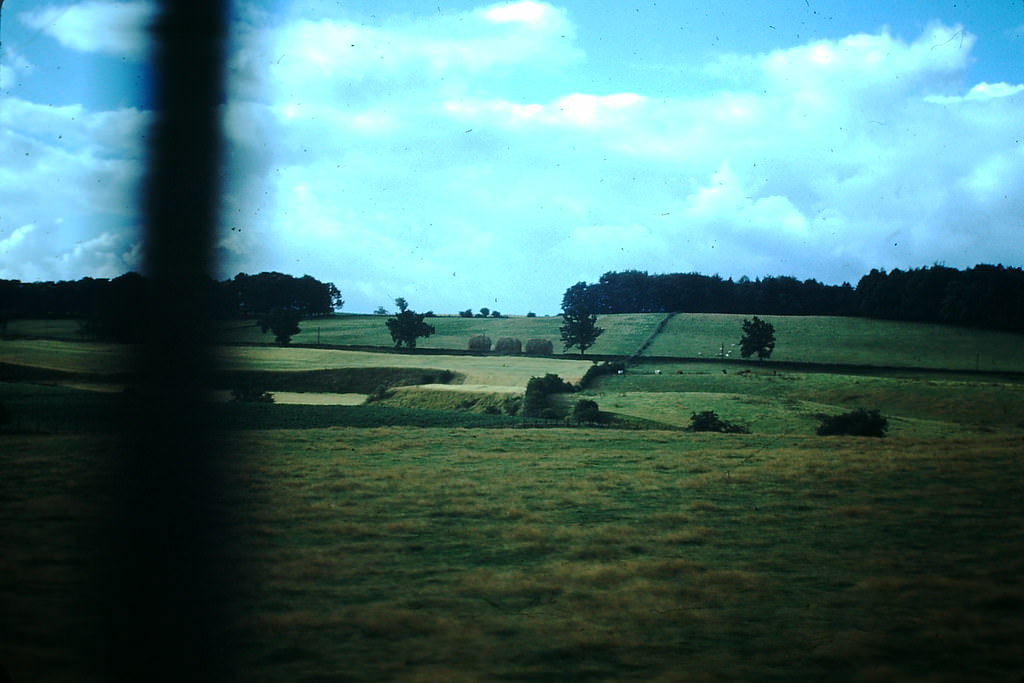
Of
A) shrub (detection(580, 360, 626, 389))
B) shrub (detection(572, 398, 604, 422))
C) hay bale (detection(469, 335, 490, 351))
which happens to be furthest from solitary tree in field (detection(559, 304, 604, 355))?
shrub (detection(572, 398, 604, 422))

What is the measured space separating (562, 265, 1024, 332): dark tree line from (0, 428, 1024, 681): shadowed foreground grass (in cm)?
3617

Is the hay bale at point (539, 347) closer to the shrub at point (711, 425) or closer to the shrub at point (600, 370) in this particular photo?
the shrub at point (600, 370)

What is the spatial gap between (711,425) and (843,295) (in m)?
44.1

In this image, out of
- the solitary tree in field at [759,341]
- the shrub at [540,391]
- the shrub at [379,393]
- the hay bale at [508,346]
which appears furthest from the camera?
the hay bale at [508,346]

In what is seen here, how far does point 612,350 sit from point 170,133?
48532 millimetres

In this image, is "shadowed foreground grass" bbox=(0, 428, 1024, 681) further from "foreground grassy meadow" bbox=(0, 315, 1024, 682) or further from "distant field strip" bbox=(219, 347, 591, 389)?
"distant field strip" bbox=(219, 347, 591, 389)

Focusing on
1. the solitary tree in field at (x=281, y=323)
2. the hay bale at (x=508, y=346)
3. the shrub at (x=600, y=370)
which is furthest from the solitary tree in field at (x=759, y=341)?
the solitary tree in field at (x=281, y=323)

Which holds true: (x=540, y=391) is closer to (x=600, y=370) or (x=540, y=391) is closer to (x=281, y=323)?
(x=600, y=370)

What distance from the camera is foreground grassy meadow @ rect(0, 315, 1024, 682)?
24.1ft

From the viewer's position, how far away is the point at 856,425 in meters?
32.5

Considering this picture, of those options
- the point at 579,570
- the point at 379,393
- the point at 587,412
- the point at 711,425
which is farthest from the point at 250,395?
the point at 579,570

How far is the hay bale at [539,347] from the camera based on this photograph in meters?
64.1

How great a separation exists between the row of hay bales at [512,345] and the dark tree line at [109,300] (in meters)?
26.9

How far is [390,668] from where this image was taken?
6945 mm
